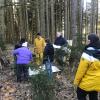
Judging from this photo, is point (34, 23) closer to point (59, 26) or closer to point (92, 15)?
point (59, 26)

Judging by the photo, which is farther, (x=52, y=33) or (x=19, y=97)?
(x=52, y=33)

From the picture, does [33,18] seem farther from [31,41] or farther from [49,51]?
[49,51]

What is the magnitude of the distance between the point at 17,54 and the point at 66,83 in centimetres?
207

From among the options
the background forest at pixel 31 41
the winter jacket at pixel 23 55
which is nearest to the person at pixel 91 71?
the background forest at pixel 31 41

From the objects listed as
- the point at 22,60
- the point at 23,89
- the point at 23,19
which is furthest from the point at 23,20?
the point at 23,89

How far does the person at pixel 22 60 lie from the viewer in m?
13.4

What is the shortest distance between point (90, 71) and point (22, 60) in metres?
5.86

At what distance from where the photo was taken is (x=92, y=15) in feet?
92.1

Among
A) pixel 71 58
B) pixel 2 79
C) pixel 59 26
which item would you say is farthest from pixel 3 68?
pixel 59 26

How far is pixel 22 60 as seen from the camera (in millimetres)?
13531

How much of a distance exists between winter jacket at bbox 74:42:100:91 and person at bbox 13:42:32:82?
5.64 metres

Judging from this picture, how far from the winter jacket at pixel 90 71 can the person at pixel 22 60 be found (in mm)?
5643

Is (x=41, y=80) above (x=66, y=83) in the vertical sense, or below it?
above

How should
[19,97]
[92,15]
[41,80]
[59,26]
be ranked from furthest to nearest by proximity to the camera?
[59,26]
[92,15]
[19,97]
[41,80]
